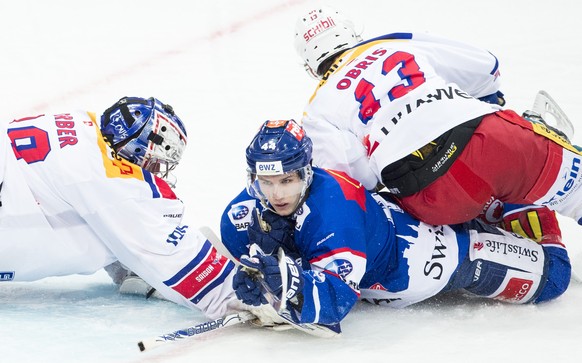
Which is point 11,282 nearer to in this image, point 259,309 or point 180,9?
point 259,309

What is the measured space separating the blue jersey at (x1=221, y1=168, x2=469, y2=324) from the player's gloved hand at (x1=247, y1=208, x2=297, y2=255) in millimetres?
41

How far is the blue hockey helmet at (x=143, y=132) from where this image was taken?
3469mm

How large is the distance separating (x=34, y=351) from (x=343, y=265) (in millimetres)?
946

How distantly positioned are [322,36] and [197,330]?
1.44 metres

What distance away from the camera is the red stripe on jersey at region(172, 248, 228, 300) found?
130 inches

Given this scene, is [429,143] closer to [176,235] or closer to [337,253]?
[337,253]

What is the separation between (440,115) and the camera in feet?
11.2

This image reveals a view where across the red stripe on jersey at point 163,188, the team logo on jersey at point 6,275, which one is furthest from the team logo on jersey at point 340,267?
the team logo on jersey at point 6,275

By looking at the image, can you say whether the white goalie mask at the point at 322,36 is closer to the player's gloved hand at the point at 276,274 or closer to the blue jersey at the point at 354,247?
the blue jersey at the point at 354,247

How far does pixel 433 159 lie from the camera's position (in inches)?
133

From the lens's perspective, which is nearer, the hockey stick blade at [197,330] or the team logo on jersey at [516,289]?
the hockey stick blade at [197,330]

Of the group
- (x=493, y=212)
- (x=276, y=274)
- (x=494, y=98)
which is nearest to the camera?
(x=276, y=274)

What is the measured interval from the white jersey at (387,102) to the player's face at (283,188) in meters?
0.42

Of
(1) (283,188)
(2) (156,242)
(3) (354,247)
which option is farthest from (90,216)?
(3) (354,247)
